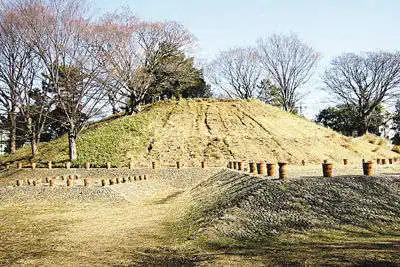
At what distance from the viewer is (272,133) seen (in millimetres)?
25734

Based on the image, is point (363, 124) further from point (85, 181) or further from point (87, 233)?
point (87, 233)

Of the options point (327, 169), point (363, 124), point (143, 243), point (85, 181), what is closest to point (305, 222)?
point (327, 169)

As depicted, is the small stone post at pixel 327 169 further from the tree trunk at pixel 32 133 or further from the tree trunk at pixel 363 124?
the tree trunk at pixel 363 124

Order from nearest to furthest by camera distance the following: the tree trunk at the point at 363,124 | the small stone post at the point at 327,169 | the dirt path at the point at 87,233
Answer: the dirt path at the point at 87,233 → the small stone post at the point at 327,169 → the tree trunk at the point at 363,124

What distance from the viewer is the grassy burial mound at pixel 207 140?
72.3 feet

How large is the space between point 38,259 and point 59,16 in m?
16.8

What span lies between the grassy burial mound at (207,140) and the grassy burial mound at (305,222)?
1285 centimetres

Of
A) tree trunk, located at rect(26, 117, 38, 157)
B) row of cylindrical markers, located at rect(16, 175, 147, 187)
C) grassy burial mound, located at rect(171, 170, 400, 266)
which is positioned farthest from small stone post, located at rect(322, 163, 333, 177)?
tree trunk, located at rect(26, 117, 38, 157)

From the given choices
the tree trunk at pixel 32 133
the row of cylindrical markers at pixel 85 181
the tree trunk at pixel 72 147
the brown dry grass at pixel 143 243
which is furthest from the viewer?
the tree trunk at pixel 32 133

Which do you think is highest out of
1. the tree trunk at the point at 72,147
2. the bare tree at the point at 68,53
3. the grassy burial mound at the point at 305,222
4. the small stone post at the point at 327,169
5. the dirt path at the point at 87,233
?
the bare tree at the point at 68,53

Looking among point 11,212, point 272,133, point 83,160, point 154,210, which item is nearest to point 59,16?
point 83,160

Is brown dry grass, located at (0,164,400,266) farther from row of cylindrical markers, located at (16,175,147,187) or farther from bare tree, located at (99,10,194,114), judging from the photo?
bare tree, located at (99,10,194,114)

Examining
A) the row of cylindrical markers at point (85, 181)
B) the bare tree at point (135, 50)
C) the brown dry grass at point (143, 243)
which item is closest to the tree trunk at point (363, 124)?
the bare tree at point (135, 50)

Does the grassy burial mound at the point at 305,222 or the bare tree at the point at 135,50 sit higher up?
the bare tree at the point at 135,50
